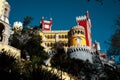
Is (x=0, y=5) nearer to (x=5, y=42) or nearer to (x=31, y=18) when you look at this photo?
(x=5, y=42)

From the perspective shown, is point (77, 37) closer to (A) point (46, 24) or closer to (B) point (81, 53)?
(B) point (81, 53)

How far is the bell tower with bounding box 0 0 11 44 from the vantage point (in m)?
40.5

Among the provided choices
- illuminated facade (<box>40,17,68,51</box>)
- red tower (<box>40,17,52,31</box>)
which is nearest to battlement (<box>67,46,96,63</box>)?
illuminated facade (<box>40,17,68,51</box>)

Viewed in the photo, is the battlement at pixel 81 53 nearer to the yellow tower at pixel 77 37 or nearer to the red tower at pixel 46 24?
the yellow tower at pixel 77 37

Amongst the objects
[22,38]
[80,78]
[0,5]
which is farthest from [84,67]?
[0,5]

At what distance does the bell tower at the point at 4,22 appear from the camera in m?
40.5

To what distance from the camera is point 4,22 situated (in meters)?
41.5

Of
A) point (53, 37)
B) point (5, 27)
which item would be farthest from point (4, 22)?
point (53, 37)

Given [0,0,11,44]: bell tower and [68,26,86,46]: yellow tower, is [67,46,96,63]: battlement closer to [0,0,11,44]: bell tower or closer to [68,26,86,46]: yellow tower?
[68,26,86,46]: yellow tower

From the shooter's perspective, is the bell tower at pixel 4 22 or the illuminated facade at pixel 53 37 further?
the illuminated facade at pixel 53 37

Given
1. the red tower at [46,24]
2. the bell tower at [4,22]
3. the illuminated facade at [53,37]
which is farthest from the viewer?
the red tower at [46,24]

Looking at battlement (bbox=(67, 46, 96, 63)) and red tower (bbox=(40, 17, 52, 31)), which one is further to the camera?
red tower (bbox=(40, 17, 52, 31))

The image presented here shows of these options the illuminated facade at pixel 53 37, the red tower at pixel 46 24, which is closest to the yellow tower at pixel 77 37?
the illuminated facade at pixel 53 37

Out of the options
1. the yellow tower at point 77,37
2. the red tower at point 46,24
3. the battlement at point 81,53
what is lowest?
the battlement at point 81,53
